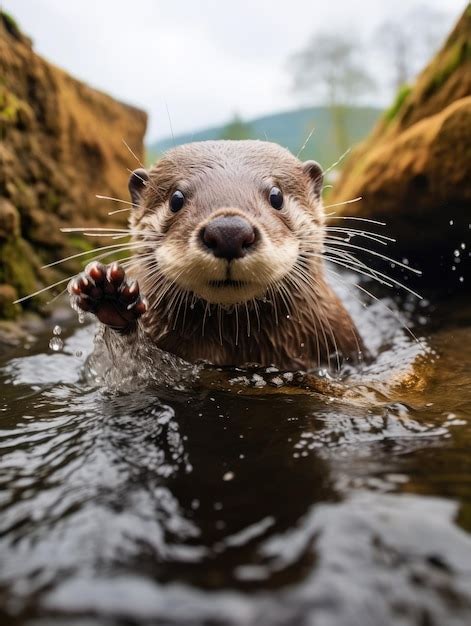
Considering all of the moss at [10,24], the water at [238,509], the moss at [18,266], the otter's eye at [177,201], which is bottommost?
the water at [238,509]

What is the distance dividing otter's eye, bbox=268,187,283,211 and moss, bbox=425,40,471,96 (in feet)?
7.73

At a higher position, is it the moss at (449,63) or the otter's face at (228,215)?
the moss at (449,63)

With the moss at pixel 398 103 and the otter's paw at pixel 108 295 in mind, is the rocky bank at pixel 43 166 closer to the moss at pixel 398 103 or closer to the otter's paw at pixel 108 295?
the otter's paw at pixel 108 295

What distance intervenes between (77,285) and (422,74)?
13.0 feet

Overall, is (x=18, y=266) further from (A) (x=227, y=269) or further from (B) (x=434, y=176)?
(B) (x=434, y=176)

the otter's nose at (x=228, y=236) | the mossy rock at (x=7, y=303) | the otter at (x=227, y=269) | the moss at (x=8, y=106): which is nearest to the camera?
the otter's nose at (x=228, y=236)

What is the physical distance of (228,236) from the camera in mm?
1980

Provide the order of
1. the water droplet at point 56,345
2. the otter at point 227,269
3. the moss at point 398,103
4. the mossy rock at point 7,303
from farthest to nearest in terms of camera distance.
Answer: the moss at point 398,103
the mossy rock at point 7,303
the water droplet at point 56,345
the otter at point 227,269

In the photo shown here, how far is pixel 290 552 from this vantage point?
104cm

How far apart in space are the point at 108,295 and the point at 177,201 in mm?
546

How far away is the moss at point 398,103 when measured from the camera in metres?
5.87

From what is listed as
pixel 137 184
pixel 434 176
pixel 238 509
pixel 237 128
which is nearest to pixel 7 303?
pixel 137 184

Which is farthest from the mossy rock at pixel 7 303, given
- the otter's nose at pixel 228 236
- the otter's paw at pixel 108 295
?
the otter's nose at pixel 228 236

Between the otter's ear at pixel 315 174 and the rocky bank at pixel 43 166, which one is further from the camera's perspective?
the rocky bank at pixel 43 166
